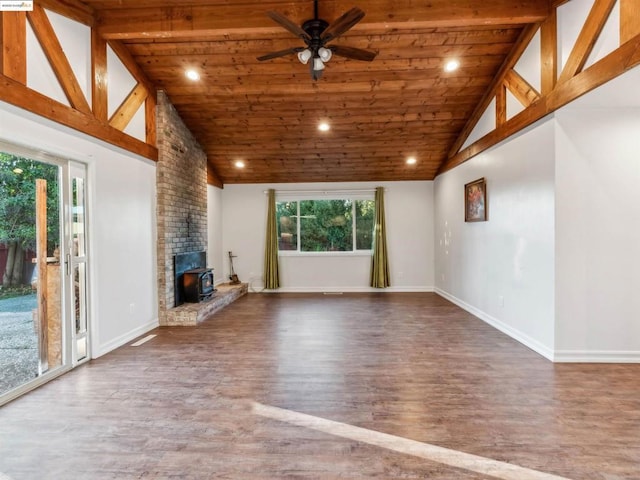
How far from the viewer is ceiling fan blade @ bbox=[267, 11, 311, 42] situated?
280cm

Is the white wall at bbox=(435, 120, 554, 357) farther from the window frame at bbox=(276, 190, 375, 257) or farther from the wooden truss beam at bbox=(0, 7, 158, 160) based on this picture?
the wooden truss beam at bbox=(0, 7, 158, 160)

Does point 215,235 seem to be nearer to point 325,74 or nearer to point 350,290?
point 350,290

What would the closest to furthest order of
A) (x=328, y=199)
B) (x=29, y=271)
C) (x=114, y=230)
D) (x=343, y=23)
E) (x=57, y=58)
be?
1. (x=343, y=23)
2. (x=29, y=271)
3. (x=57, y=58)
4. (x=114, y=230)
5. (x=328, y=199)

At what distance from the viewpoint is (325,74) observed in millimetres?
4527

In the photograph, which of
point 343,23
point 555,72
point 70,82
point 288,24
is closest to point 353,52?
point 343,23

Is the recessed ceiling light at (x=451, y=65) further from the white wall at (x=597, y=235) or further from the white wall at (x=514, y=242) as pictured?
the white wall at (x=597, y=235)

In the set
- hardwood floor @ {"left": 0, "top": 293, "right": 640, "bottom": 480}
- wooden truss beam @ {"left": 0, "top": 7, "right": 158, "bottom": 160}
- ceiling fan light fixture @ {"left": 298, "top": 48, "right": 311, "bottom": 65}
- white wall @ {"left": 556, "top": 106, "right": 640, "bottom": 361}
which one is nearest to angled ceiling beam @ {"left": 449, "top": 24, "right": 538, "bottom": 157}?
white wall @ {"left": 556, "top": 106, "right": 640, "bottom": 361}

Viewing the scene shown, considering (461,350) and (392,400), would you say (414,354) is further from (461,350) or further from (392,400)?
(392,400)

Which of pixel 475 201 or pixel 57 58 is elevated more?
pixel 57 58

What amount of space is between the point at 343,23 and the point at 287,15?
3.57ft

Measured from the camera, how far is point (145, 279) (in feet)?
15.1

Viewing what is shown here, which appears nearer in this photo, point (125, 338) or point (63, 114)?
point (63, 114)

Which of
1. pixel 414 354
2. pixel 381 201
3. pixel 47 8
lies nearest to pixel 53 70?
pixel 47 8

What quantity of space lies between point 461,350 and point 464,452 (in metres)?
1.86
